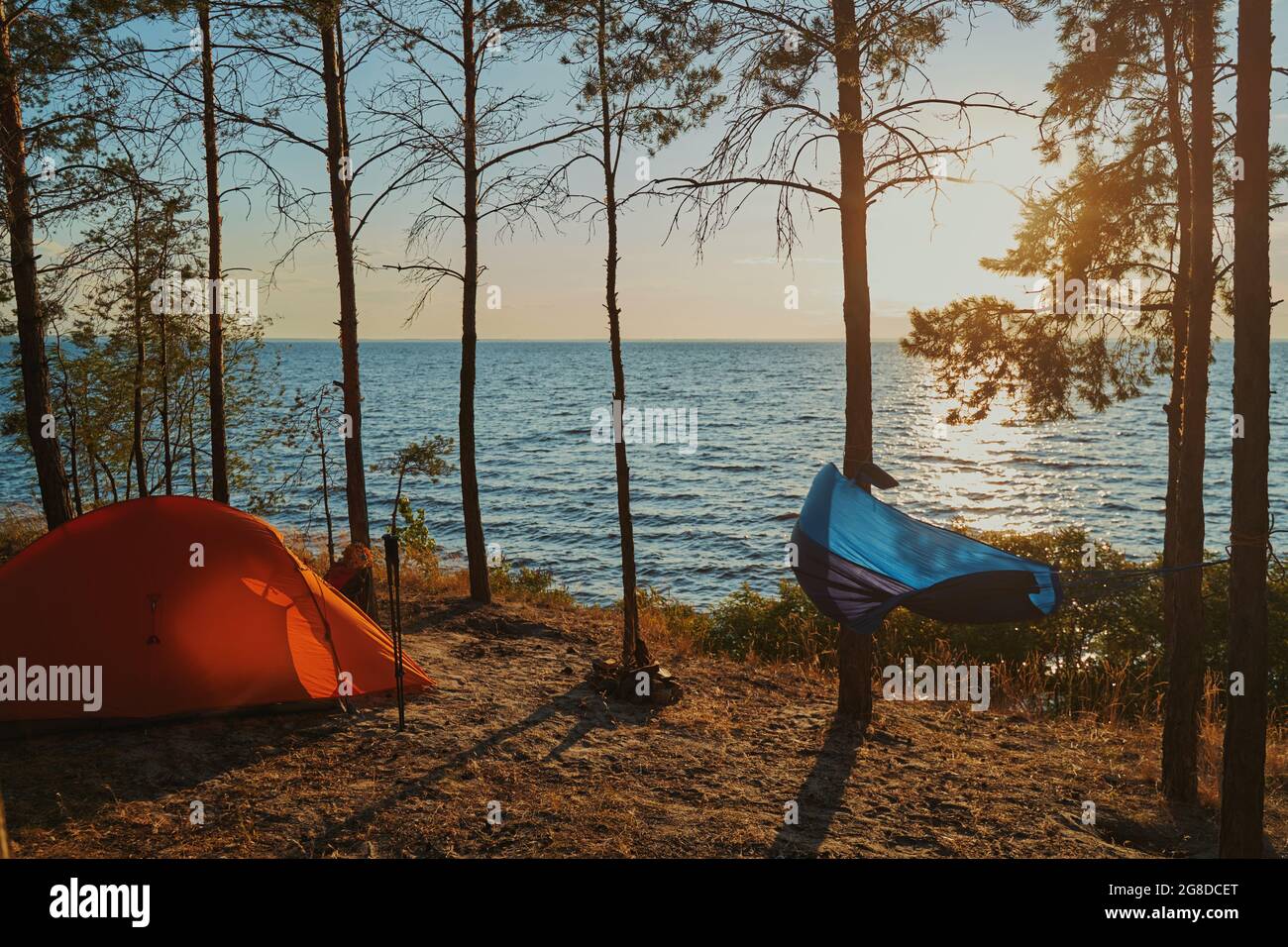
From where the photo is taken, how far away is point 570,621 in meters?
14.9

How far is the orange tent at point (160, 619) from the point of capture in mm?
8750

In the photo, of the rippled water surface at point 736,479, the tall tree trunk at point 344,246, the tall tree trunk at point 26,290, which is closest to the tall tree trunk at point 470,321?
the tall tree trunk at point 344,246

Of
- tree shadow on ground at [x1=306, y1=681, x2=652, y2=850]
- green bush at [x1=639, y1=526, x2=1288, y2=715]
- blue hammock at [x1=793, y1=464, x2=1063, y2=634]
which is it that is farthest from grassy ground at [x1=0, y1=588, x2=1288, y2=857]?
blue hammock at [x1=793, y1=464, x2=1063, y2=634]

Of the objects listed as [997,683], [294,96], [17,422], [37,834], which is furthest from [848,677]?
[17,422]

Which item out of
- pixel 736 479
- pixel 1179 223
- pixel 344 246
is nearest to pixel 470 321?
pixel 344 246

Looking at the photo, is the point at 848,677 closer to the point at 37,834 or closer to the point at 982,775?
the point at 982,775

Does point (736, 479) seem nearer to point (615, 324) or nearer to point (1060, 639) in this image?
point (1060, 639)

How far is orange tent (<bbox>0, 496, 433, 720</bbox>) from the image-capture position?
8750mm

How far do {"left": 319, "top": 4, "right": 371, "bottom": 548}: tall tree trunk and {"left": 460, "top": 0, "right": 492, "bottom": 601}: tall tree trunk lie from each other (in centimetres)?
177

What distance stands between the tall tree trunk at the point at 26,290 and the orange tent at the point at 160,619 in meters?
4.09

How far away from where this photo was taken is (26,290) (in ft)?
39.1

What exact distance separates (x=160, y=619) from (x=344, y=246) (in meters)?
5.98

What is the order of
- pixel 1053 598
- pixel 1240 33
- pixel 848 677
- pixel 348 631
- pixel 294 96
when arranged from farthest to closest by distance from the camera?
pixel 294 96 → pixel 848 677 → pixel 348 631 → pixel 1053 598 → pixel 1240 33
